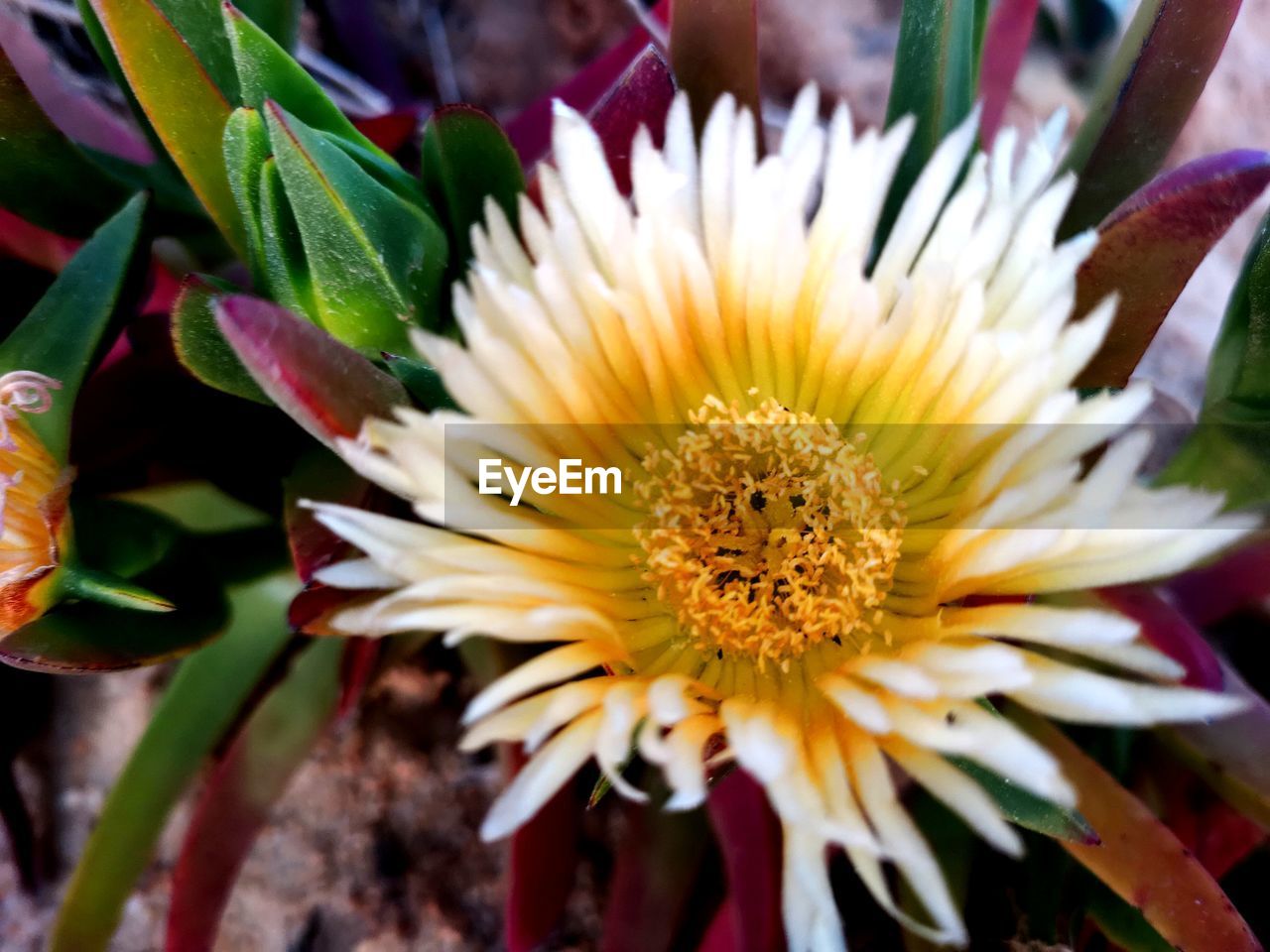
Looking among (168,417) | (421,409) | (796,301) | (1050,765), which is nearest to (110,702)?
(168,417)

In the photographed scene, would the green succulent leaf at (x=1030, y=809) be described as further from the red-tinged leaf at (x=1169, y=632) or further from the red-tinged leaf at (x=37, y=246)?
the red-tinged leaf at (x=37, y=246)

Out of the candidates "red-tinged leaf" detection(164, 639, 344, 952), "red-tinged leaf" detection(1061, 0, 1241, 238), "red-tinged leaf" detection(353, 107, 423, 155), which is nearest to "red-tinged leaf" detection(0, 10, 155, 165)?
"red-tinged leaf" detection(353, 107, 423, 155)

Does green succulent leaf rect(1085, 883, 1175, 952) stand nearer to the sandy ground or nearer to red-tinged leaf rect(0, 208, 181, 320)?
the sandy ground

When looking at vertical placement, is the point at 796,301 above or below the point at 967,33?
below

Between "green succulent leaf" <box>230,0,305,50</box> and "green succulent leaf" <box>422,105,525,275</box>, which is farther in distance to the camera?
"green succulent leaf" <box>230,0,305,50</box>

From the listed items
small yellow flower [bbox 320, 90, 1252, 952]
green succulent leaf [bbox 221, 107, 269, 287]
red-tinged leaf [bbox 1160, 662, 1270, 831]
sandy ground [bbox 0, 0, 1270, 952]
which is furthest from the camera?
sandy ground [bbox 0, 0, 1270, 952]

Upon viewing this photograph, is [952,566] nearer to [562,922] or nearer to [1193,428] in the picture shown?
[1193,428]
